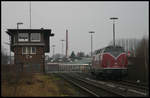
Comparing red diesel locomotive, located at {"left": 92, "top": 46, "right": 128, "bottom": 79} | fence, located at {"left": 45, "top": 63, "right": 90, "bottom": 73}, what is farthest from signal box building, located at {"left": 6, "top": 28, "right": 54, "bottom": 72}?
red diesel locomotive, located at {"left": 92, "top": 46, "right": 128, "bottom": 79}

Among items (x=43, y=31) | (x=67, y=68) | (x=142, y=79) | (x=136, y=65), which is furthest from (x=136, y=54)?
(x=67, y=68)

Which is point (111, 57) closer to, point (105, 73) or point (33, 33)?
point (105, 73)

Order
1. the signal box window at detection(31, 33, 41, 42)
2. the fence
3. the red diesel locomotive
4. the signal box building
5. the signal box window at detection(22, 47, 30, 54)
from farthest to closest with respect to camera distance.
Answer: the fence
the signal box window at detection(31, 33, 41, 42)
the signal box window at detection(22, 47, 30, 54)
the signal box building
the red diesel locomotive

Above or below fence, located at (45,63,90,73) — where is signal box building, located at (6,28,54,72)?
above

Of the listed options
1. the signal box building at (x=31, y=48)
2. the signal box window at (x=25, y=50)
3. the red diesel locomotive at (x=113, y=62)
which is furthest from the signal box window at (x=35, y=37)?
the red diesel locomotive at (x=113, y=62)

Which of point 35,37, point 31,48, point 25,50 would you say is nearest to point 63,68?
point 35,37

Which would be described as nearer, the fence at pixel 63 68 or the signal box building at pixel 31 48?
the signal box building at pixel 31 48

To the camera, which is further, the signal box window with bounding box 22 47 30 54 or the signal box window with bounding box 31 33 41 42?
the signal box window with bounding box 31 33 41 42

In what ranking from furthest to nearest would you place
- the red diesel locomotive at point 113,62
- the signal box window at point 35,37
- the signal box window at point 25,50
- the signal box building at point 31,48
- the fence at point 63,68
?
the fence at point 63,68 < the signal box window at point 35,37 < the signal box window at point 25,50 < the signal box building at point 31,48 < the red diesel locomotive at point 113,62

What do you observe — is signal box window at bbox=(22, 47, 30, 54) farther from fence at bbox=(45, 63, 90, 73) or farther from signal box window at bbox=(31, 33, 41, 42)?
fence at bbox=(45, 63, 90, 73)

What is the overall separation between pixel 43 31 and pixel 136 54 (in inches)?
906

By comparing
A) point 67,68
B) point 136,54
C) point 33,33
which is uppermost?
point 33,33

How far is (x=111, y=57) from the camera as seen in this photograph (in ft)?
90.5

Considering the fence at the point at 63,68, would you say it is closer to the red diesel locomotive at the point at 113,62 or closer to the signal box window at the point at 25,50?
the signal box window at the point at 25,50
